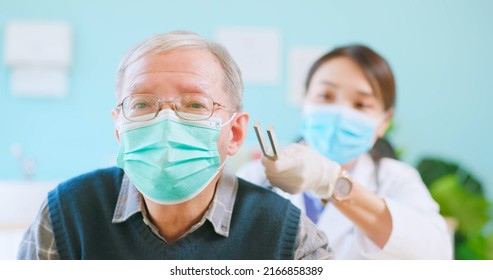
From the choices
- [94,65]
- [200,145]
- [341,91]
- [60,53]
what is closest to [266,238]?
[200,145]

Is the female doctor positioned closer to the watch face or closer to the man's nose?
the watch face

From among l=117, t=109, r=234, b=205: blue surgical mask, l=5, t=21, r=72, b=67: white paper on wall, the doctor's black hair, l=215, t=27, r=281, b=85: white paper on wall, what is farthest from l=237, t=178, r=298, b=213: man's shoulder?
l=5, t=21, r=72, b=67: white paper on wall

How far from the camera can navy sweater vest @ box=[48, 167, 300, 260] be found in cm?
84

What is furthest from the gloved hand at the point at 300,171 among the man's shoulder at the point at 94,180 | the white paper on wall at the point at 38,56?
the white paper on wall at the point at 38,56

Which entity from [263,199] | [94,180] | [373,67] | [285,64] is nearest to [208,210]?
[263,199]

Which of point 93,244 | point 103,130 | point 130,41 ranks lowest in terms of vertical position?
point 103,130

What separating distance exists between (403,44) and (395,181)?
129 centimetres

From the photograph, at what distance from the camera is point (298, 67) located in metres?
2.11

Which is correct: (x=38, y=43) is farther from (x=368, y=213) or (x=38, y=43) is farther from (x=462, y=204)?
(x=462, y=204)

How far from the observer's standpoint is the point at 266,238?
854mm

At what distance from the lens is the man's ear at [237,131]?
2.83 ft

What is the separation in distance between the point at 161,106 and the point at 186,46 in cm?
10

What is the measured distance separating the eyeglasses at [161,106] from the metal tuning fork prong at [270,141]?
80mm

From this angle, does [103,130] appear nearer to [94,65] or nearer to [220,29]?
[94,65]
